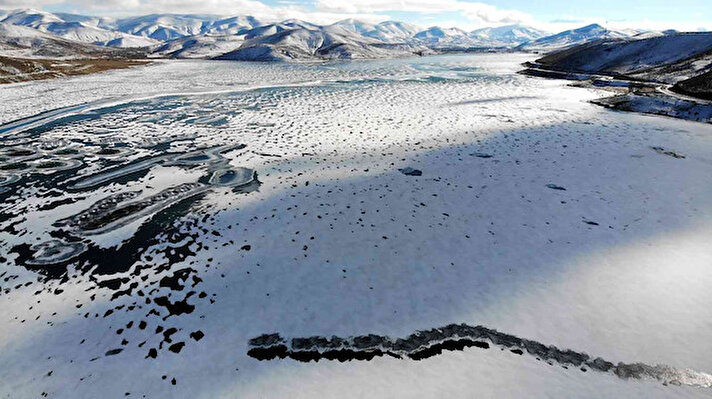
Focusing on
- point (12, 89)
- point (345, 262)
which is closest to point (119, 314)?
point (345, 262)

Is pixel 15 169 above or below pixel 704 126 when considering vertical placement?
below

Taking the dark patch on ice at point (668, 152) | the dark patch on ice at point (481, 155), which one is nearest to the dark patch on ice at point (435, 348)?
the dark patch on ice at point (481, 155)

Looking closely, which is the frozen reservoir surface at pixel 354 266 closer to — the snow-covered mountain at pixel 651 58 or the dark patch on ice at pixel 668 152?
the dark patch on ice at pixel 668 152

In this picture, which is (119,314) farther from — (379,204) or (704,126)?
(704,126)

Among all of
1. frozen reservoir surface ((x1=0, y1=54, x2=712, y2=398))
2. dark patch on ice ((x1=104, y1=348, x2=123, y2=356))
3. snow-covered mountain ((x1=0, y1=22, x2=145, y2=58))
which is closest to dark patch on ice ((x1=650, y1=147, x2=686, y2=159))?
frozen reservoir surface ((x1=0, y1=54, x2=712, y2=398))

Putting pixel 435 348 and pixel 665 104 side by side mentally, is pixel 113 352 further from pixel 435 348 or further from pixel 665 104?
pixel 665 104
